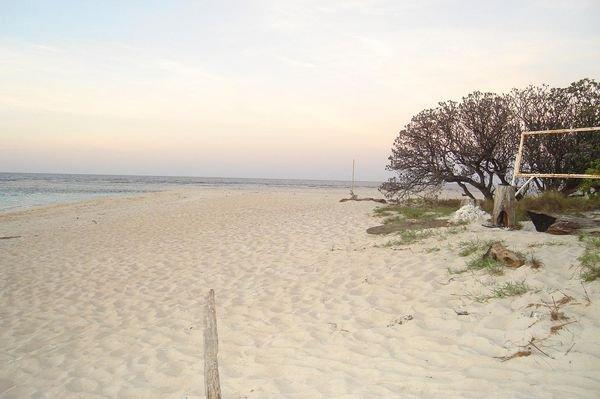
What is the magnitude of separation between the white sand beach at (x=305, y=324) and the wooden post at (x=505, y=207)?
0.48 m

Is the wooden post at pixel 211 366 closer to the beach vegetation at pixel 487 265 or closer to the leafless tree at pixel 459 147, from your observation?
the beach vegetation at pixel 487 265

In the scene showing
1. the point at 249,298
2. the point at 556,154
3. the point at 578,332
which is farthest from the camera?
the point at 556,154

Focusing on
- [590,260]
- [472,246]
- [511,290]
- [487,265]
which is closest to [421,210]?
[472,246]

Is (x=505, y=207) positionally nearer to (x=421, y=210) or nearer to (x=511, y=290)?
(x=511, y=290)

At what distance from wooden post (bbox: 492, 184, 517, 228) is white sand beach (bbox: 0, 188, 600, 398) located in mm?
481

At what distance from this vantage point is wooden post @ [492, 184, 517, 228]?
8.54m

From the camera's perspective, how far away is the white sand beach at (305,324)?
3.74m

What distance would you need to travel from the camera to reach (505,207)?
8711 mm

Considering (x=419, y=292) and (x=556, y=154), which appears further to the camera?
(x=556, y=154)

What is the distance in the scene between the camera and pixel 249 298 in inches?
270

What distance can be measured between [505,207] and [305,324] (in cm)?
568

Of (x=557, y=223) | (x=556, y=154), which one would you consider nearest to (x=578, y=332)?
(x=557, y=223)

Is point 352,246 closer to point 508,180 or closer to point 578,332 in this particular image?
point 578,332

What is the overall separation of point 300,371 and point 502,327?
2276mm
